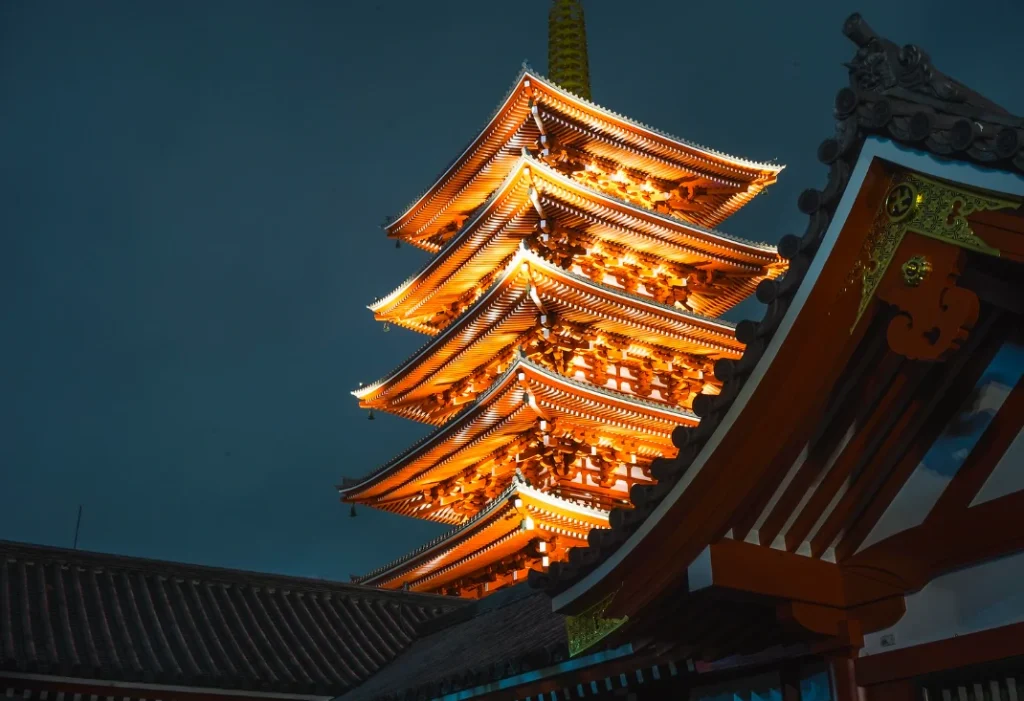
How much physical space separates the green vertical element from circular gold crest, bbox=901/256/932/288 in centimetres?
2572

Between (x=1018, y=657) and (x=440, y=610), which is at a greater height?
(x=440, y=610)

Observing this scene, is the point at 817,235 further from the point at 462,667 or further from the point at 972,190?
the point at 462,667

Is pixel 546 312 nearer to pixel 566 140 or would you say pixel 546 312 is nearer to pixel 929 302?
pixel 566 140

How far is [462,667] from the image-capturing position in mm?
9328

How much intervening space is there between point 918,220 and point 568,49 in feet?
89.8

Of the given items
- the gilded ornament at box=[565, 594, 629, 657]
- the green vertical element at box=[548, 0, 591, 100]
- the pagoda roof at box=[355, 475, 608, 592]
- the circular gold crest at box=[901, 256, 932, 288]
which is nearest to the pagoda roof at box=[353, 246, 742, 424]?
the pagoda roof at box=[355, 475, 608, 592]

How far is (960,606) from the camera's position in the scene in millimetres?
4961

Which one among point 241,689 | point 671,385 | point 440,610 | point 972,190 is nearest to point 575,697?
point 972,190

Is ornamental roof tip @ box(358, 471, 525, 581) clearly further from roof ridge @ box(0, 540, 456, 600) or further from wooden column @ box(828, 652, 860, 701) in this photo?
wooden column @ box(828, 652, 860, 701)

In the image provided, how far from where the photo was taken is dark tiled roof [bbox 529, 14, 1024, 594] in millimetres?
4230

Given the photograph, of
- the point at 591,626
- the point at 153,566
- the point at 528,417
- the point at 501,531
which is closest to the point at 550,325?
the point at 528,417

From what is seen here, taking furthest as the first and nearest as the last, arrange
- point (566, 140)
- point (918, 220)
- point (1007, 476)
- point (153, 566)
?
point (566, 140), point (153, 566), point (1007, 476), point (918, 220)

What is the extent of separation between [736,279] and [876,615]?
2134 cm

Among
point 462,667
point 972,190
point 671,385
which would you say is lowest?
point 462,667
